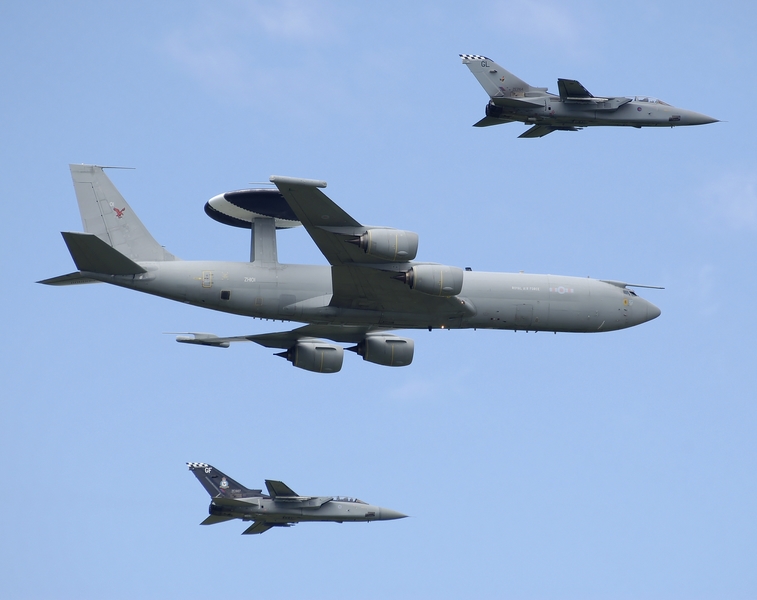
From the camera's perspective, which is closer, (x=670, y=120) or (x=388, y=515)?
(x=670, y=120)

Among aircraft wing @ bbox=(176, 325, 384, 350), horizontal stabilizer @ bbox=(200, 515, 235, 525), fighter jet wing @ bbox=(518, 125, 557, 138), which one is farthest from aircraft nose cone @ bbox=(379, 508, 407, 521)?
fighter jet wing @ bbox=(518, 125, 557, 138)

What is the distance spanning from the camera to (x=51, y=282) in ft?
139

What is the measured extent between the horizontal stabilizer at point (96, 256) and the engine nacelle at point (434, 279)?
1087 cm

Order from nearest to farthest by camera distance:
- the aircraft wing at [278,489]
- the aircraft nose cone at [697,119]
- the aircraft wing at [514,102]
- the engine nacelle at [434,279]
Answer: the engine nacelle at [434,279], the aircraft wing at [514,102], the aircraft nose cone at [697,119], the aircraft wing at [278,489]

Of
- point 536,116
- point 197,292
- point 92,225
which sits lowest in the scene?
point 197,292

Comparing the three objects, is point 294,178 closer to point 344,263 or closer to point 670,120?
point 344,263

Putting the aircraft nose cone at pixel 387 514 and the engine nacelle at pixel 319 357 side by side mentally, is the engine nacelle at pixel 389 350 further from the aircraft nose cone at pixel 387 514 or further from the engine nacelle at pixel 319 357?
the aircraft nose cone at pixel 387 514

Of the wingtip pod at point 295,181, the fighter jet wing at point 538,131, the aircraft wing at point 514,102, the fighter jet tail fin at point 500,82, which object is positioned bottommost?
the wingtip pod at point 295,181

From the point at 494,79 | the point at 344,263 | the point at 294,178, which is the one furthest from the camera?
the point at 494,79

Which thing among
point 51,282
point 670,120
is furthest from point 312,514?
point 670,120

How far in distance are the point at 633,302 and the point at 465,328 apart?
8.52 m

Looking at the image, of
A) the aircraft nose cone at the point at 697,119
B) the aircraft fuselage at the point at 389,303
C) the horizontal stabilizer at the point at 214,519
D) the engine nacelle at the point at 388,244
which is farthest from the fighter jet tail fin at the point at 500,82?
the horizontal stabilizer at the point at 214,519

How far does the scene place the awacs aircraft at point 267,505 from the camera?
62156 mm

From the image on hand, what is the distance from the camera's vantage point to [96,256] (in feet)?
133
